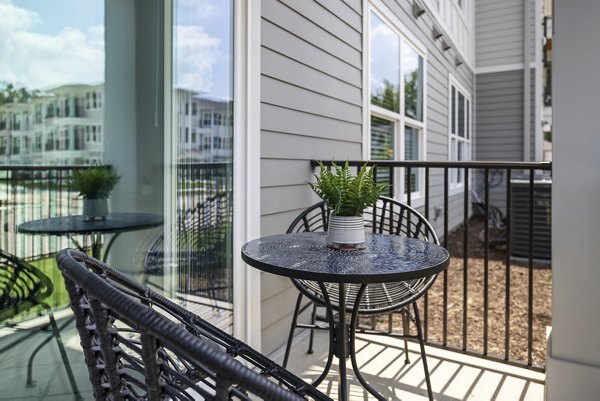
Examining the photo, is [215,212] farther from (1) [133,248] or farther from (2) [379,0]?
(2) [379,0]

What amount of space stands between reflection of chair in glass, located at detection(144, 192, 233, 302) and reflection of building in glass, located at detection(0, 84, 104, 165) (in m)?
0.48

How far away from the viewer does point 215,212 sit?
2.00m

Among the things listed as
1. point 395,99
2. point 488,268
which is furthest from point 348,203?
point 395,99

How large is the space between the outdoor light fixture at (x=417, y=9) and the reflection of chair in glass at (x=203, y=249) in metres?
4.15

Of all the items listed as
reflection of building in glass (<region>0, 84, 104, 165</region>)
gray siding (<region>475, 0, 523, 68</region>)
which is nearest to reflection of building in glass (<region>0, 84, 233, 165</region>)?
reflection of building in glass (<region>0, 84, 104, 165</region>)

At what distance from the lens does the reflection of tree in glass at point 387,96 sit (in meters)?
4.20

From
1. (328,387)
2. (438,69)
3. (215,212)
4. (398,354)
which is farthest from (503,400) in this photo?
(438,69)

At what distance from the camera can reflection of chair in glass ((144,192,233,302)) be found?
1.72 m

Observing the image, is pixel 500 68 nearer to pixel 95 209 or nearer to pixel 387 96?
pixel 387 96

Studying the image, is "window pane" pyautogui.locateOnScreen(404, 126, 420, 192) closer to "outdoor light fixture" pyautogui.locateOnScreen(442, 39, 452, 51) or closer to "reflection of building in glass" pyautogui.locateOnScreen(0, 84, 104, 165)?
"outdoor light fixture" pyautogui.locateOnScreen(442, 39, 452, 51)

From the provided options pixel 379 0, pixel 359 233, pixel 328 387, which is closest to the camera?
pixel 359 233

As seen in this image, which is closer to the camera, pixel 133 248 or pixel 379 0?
pixel 133 248

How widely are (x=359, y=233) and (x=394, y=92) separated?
11.9 feet

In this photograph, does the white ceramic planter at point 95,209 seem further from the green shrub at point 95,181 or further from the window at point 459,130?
the window at point 459,130
